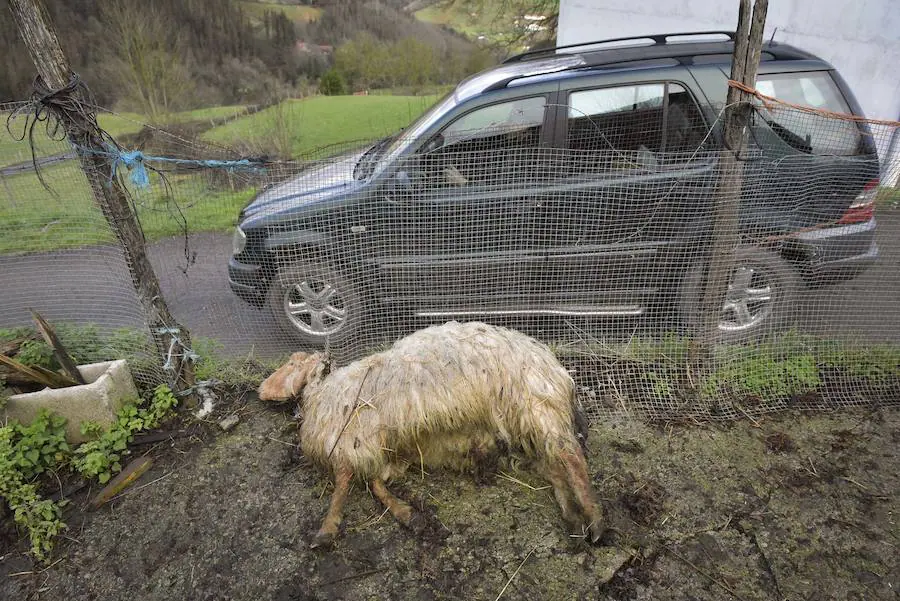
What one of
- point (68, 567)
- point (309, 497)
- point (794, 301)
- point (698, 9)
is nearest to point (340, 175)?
point (309, 497)

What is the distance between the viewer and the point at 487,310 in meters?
3.72

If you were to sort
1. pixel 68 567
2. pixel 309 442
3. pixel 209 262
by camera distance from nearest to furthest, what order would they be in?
pixel 68 567 < pixel 309 442 < pixel 209 262

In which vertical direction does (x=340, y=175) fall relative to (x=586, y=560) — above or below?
above

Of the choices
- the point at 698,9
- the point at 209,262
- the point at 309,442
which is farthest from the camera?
the point at 698,9

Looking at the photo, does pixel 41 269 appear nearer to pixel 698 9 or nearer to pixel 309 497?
pixel 309 497

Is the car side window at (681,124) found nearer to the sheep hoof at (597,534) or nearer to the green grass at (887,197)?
the green grass at (887,197)

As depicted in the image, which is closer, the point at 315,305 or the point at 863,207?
the point at 863,207

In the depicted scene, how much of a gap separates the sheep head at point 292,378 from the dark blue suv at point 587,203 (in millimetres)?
637

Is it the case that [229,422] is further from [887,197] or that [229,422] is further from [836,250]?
[887,197]

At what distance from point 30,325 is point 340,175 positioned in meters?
2.45

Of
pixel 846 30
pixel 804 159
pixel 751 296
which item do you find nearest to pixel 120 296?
pixel 751 296

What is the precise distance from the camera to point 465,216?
3.48m

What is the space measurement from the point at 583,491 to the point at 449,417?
Result: 73cm

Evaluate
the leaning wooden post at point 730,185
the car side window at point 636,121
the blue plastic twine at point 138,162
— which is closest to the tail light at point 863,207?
the leaning wooden post at point 730,185
